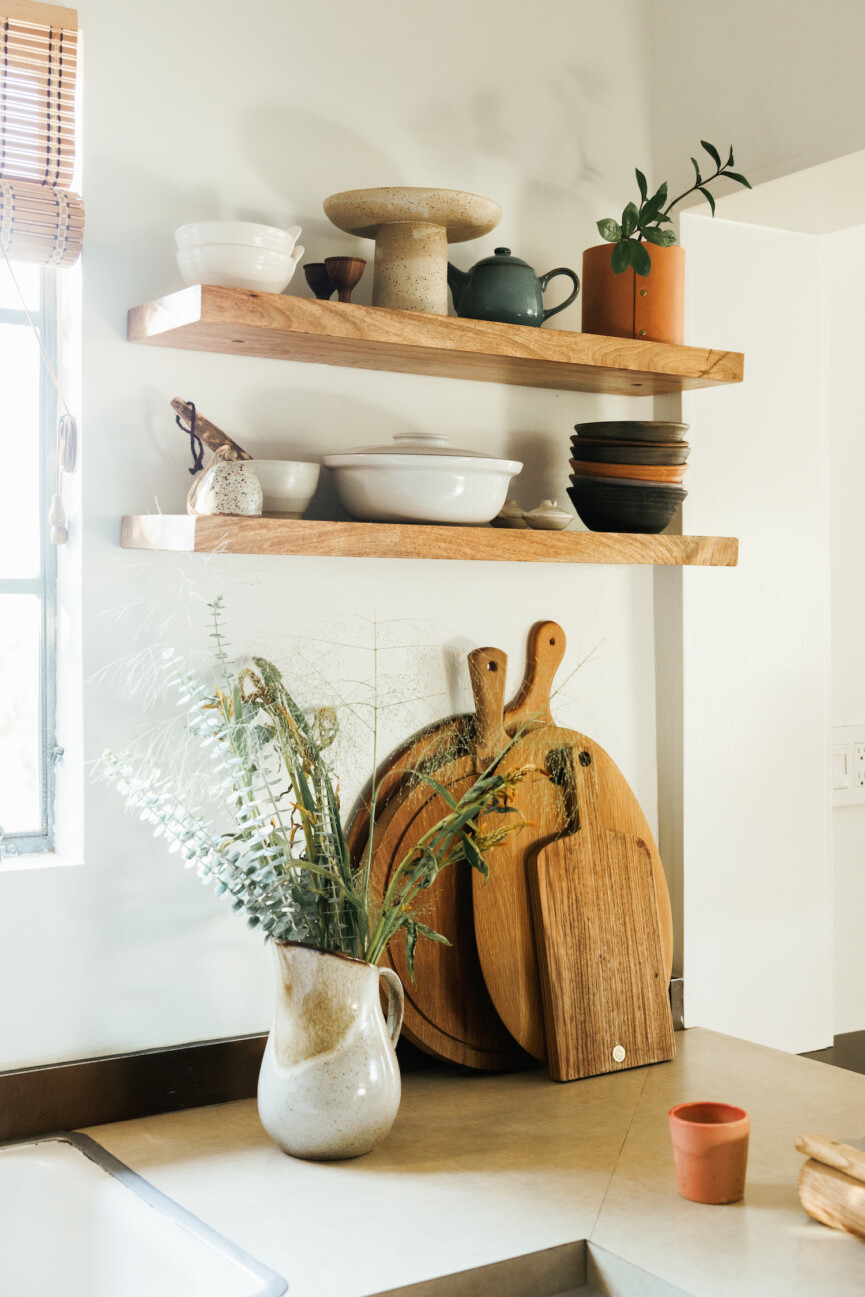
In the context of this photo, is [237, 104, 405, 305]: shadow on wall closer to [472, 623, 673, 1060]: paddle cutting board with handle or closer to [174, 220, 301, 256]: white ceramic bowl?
[174, 220, 301, 256]: white ceramic bowl

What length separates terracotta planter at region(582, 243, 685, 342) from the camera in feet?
5.98

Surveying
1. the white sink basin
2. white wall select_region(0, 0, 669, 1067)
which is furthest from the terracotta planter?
the white sink basin

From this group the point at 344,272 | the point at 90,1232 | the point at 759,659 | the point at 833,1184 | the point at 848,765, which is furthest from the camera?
the point at 848,765

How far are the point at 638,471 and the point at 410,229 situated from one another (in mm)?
451

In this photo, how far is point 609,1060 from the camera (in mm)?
1806

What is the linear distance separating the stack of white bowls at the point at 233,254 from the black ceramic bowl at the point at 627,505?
538mm

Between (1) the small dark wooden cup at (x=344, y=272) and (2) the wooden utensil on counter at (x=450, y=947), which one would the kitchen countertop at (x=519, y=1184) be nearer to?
(2) the wooden utensil on counter at (x=450, y=947)

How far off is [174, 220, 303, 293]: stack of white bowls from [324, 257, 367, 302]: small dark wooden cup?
0.35 ft

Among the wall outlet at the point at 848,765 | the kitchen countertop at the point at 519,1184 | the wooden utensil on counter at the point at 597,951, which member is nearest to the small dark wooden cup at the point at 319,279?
the wooden utensil on counter at the point at 597,951

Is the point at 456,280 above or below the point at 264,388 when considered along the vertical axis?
above

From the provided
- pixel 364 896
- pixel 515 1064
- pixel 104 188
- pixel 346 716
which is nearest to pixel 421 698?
pixel 346 716

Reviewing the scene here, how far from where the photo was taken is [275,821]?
165 cm

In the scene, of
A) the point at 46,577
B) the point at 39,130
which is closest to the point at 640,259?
the point at 39,130

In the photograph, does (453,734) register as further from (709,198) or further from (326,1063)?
(709,198)
